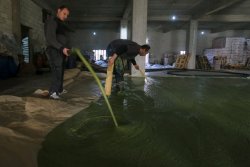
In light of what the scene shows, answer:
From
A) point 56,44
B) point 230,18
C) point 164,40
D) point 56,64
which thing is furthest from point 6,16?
point 164,40

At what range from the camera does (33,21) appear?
10422 mm

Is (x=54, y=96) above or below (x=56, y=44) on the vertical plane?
below

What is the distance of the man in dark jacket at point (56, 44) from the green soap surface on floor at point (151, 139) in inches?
32.1

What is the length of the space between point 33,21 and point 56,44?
317 inches

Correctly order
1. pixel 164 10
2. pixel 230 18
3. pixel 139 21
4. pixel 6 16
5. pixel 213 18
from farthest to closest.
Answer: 1. pixel 213 18
2. pixel 230 18
3. pixel 164 10
4. pixel 139 21
5. pixel 6 16

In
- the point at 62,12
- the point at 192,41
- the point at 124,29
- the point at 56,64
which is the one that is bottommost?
the point at 56,64

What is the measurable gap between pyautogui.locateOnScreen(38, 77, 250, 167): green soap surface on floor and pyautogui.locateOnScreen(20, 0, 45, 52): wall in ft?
25.7

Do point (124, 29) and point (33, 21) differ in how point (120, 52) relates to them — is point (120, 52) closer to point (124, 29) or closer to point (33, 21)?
point (33, 21)

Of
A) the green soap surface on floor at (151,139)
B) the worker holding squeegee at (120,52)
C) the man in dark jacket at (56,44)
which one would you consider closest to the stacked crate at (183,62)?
the worker holding squeegee at (120,52)

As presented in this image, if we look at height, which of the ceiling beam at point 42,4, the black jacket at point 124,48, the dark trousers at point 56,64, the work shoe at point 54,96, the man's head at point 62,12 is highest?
the ceiling beam at point 42,4

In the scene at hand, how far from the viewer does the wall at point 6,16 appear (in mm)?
7509

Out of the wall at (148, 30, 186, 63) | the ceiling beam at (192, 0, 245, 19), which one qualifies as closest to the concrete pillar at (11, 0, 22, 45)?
the ceiling beam at (192, 0, 245, 19)

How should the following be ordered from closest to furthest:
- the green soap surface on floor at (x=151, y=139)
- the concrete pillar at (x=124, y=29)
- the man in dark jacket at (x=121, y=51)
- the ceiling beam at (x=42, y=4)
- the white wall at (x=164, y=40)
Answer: the green soap surface on floor at (x=151, y=139), the man in dark jacket at (x=121, y=51), the ceiling beam at (x=42, y=4), the concrete pillar at (x=124, y=29), the white wall at (x=164, y=40)

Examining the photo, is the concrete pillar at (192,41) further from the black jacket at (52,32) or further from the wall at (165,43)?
the black jacket at (52,32)
